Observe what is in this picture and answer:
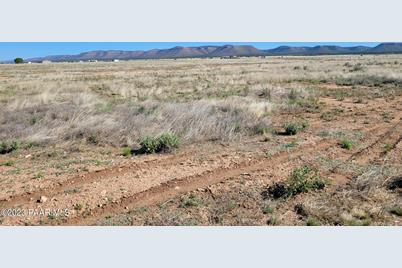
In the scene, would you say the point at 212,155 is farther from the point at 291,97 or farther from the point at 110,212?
the point at 291,97

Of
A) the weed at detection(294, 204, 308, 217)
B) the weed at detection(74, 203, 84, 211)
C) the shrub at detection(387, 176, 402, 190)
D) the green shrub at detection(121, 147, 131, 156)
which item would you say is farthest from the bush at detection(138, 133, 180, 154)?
the shrub at detection(387, 176, 402, 190)

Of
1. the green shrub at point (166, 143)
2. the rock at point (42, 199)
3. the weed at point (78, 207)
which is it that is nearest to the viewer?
the weed at point (78, 207)

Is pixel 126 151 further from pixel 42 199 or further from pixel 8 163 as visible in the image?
pixel 42 199

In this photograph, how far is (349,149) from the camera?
9.17 meters

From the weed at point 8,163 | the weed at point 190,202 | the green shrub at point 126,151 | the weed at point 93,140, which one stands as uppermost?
the weed at point 93,140

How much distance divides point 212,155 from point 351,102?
11.1 m

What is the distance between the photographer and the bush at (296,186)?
21.0ft

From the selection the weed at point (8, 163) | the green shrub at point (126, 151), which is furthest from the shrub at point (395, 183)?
the weed at point (8, 163)

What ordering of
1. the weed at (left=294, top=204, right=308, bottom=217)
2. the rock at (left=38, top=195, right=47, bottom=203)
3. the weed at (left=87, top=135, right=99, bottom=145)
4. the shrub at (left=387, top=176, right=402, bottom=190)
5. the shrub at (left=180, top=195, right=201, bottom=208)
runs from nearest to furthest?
the weed at (left=294, top=204, right=308, bottom=217)
the shrub at (left=180, top=195, right=201, bottom=208)
the rock at (left=38, top=195, right=47, bottom=203)
the shrub at (left=387, top=176, right=402, bottom=190)
the weed at (left=87, top=135, right=99, bottom=145)

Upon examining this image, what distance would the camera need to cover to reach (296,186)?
643 cm

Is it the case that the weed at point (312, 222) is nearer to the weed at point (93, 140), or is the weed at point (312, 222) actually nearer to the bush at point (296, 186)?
the bush at point (296, 186)

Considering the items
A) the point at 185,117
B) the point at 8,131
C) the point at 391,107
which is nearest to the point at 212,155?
the point at 185,117

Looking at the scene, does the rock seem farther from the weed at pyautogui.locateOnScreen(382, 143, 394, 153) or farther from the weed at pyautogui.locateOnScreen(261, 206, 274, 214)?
the weed at pyautogui.locateOnScreen(382, 143, 394, 153)

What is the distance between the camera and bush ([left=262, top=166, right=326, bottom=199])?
21.0 ft
